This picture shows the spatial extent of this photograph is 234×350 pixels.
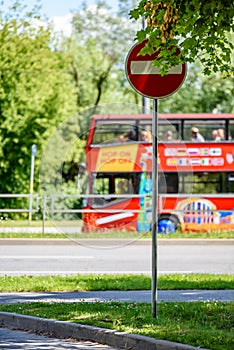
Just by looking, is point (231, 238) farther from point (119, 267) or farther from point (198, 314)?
Result: point (198, 314)

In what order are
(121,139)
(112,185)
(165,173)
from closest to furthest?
(121,139) → (112,185) → (165,173)

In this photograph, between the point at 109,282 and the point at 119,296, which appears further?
the point at 109,282

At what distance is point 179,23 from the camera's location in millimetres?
8625

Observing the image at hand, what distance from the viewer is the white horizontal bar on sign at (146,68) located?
31.6 ft

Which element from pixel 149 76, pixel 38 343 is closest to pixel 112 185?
pixel 149 76

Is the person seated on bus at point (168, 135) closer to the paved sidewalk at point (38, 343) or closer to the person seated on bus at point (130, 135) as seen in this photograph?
the person seated on bus at point (130, 135)

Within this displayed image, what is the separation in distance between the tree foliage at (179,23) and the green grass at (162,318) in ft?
8.31

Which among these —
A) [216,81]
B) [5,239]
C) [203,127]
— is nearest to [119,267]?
[5,239]

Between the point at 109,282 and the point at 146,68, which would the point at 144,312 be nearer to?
the point at 146,68

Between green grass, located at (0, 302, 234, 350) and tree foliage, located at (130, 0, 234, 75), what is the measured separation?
2533 mm

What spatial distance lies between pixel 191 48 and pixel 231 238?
16924 millimetres

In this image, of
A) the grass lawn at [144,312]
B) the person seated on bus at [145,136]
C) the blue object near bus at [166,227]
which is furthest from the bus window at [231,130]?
the grass lawn at [144,312]

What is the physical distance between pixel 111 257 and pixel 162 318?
10.8 m

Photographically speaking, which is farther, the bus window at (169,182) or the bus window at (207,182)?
the bus window at (207,182)
